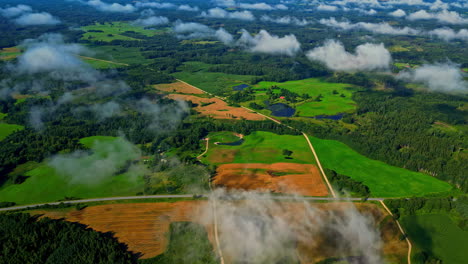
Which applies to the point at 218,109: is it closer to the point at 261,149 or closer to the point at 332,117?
the point at 261,149

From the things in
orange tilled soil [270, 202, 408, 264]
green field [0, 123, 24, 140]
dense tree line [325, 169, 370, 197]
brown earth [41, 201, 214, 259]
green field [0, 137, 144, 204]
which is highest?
dense tree line [325, 169, 370, 197]

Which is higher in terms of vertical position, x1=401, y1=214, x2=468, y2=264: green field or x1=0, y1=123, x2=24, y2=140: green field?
x1=401, y1=214, x2=468, y2=264: green field

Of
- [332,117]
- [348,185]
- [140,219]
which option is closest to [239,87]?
[332,117]

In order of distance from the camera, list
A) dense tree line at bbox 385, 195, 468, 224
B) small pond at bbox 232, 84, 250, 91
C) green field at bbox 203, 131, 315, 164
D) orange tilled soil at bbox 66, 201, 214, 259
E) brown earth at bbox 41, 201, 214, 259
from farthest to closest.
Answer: small pond at bbox 232, 84, 250, 91 → green field at bbox 203, 131, 315, 164 → dense tree line at bbox 385, 195, 468, 224 → orange tilled soil at bbox 66, 201, 214, 259 → brown earth at bbox 41, 201, 214, 259

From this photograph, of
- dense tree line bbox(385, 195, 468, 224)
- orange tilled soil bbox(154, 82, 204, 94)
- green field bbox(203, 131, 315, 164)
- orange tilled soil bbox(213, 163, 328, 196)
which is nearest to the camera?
dense tree line bbox(385, 195, 468, 224)

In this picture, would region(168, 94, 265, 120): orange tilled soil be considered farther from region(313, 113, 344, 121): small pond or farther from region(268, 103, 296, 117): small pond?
region(313, 113, 344, 121): small pond

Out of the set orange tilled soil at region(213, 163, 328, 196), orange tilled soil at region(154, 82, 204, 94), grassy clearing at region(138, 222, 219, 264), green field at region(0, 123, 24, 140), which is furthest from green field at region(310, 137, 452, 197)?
green field at region(0, 123, 24, 140)
